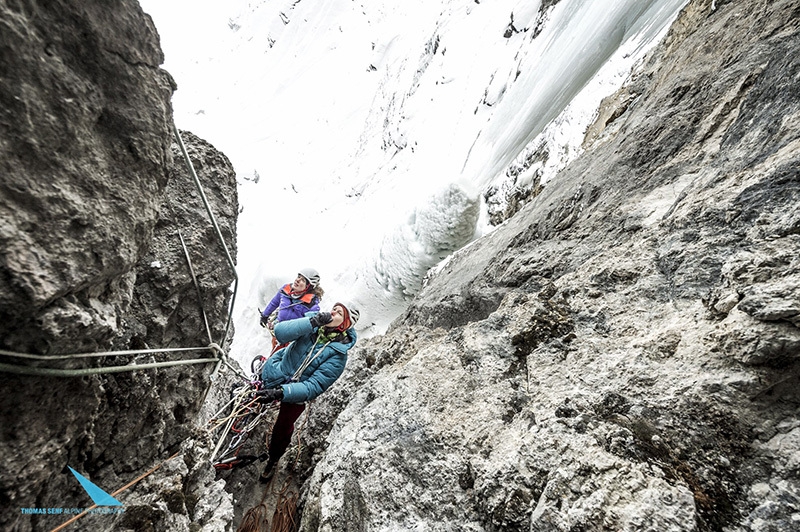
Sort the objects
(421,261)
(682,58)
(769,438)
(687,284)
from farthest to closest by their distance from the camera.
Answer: (421,261)
(682,58)
(687,284)
(769,438)

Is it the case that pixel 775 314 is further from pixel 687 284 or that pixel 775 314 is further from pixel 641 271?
pixel 641 271

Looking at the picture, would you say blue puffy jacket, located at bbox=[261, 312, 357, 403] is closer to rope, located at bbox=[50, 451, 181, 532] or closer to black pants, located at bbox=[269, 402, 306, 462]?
black pants, located at bbox=[269, 402, 306, 462]

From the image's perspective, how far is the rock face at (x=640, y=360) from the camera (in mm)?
1040

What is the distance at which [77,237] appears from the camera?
2.94 ft

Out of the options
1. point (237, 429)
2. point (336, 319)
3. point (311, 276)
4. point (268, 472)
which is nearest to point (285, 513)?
point (268, 472)

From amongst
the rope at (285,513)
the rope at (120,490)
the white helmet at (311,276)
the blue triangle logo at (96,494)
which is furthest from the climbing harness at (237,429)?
the blue triangle logo at (96,494)

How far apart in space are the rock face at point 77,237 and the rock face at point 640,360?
3.25ft

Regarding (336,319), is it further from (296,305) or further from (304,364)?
(296,305)

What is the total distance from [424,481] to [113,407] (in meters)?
1.23

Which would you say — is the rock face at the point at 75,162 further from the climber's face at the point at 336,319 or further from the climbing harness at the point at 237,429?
the climbing harness at the point at 237,429

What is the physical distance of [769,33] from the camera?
2047 millimetres

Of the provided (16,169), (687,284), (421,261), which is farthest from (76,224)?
(421,261)

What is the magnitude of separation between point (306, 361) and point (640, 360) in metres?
2.48

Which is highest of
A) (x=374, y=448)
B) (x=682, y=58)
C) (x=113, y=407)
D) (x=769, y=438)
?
(x=682, y=58)
